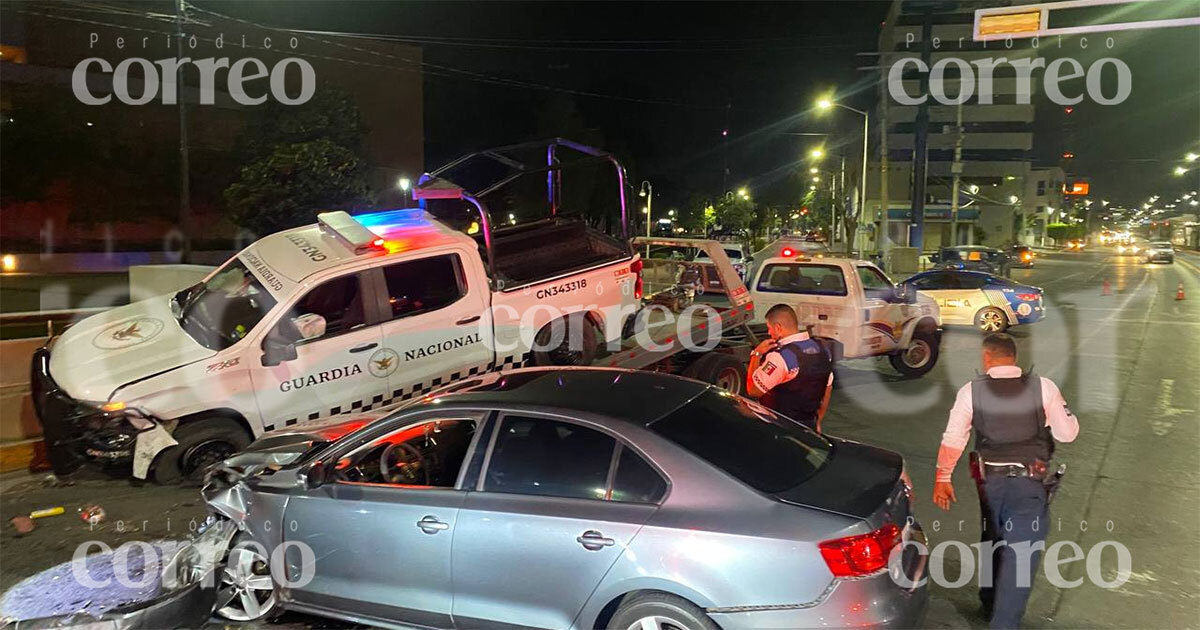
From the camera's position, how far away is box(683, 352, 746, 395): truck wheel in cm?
810

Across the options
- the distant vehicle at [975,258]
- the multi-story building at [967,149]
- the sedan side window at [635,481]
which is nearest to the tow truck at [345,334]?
the sedan side window at [635,481]

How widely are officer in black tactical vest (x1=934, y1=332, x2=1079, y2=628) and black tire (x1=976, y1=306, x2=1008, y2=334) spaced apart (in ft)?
42.4

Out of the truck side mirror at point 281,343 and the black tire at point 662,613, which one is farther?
the truck side mirror at point 281,343

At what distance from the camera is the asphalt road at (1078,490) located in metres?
4.54

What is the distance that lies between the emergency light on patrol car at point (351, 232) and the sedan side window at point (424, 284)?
0.29m

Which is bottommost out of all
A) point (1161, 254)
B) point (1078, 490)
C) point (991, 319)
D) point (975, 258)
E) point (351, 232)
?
point (1078, 490)

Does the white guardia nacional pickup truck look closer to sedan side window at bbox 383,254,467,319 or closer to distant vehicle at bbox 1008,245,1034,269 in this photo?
sedan side window at bbox 383,254,467,319

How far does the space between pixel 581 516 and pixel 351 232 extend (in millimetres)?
4574

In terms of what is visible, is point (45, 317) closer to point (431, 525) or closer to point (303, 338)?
point (303, 338)

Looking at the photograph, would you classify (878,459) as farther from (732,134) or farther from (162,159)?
(732,134)

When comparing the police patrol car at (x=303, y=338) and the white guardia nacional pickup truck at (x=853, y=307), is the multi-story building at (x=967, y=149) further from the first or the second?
the police patrol car at (x=303, y=338)

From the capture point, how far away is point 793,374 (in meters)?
5.47

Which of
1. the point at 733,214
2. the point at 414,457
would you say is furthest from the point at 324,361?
the point at 733,214

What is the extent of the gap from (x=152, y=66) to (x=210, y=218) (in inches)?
280
